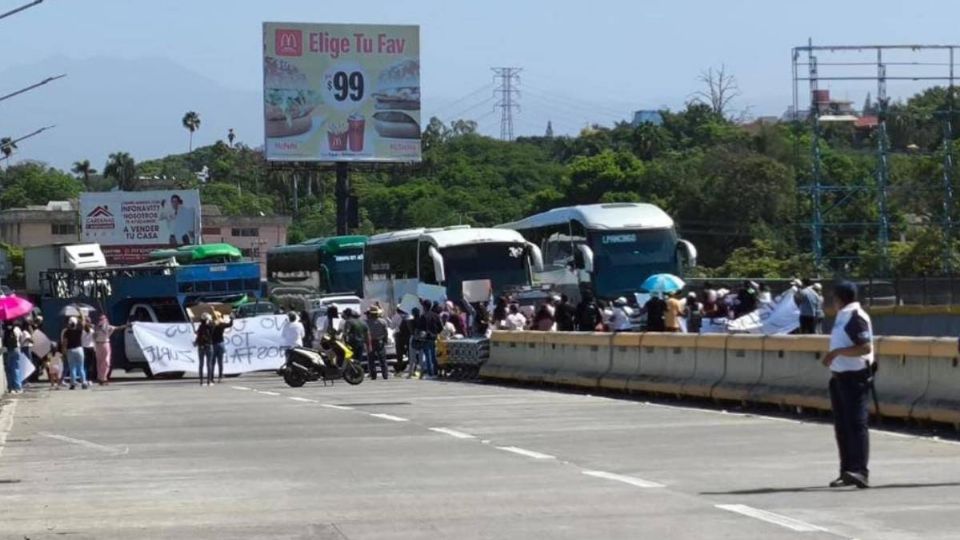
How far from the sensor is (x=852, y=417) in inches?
559

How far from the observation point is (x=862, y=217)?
91.0m

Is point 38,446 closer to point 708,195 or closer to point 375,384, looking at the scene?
point 375,384

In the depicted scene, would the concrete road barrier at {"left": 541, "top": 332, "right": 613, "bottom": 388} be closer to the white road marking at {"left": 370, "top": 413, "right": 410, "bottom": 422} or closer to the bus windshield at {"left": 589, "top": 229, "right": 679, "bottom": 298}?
the white road marking at {"left": 370, "top": 413, "right": 410, "bottom": 422}

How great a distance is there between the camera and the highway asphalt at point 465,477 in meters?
12.3

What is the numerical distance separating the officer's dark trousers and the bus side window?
3761 cm

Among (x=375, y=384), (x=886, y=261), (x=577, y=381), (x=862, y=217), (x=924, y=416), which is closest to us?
(x=924, y=416)

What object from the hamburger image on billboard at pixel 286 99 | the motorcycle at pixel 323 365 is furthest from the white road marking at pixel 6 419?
the hamburger image on billboard at pixel 286 99

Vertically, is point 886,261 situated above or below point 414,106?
below

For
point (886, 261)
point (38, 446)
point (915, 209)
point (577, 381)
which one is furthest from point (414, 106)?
point (38, 446)

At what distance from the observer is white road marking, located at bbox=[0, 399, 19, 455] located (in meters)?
22.7

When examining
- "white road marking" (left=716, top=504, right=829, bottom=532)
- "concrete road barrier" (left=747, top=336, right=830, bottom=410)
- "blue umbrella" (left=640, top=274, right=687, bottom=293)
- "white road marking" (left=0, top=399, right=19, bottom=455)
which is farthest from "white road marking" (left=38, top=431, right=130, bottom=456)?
"blue umbrella" (left=640, top=274, right=687, bottom=293)

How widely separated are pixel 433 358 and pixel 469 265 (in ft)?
36.2

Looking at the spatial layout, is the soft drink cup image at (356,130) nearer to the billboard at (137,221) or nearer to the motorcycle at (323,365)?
the billboard at (137,221)

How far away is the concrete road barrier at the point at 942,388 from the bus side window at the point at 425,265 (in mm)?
32579
